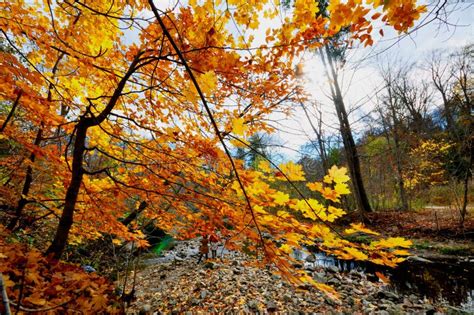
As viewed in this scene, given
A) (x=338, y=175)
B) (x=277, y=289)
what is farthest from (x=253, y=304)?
(x=338, y=175)

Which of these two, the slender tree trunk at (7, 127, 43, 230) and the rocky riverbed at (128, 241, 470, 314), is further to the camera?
the rocky riverbed at (128, 241, 470, 314)

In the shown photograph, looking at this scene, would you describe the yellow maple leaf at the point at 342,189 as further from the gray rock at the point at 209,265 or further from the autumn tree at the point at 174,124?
the gray rock at the point at 209,265

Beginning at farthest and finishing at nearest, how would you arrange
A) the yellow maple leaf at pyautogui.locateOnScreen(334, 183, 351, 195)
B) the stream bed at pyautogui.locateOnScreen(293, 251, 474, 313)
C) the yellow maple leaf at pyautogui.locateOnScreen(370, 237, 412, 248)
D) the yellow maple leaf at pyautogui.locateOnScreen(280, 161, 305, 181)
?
the stream bed at pyautogui.locateOnScreen(293, 251, 474, 313) → the yellow maple leaf at pyautogui.locateOnScreen(280, 161, 305, 181) → the yellow maple leaf at pyautogui.locateOnScreen(334, 183, 351, 195) → the yellow maple leaf at pyautogui.locateOnScreen(370, 237, 412, 248)

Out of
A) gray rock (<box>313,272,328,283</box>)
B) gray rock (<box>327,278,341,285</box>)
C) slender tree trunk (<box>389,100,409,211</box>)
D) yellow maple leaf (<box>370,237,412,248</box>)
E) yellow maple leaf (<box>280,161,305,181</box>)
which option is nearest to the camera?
yellow maple leaf (<box>370,237,412,248</box>)

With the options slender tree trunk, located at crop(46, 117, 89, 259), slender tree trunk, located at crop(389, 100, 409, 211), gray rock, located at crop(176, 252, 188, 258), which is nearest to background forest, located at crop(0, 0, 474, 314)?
slender tree trunk, located at crop(46, 117, 89, 259)

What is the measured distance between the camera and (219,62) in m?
2.17

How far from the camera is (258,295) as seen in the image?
17.4 feet

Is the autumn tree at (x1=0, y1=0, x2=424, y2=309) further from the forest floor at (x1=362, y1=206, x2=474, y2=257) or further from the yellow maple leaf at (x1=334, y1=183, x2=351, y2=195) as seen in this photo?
the forest floor at (x1=362, y1=206, x2=474, y2=257)

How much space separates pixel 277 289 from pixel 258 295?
1.76 feet

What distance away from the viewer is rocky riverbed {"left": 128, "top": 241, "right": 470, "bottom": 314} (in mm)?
4691

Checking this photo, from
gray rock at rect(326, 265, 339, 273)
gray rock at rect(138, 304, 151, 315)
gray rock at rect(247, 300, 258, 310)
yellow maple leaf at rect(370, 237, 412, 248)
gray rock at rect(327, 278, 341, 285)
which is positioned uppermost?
yellow maple leaf at rect(370, 237, 412, 248)

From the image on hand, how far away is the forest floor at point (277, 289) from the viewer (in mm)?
4715

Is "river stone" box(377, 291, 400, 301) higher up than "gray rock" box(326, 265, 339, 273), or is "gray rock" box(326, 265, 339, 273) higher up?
"gray rock" box(326, 265, 339, 273)

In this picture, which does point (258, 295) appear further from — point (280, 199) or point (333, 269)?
point (280, 199)
